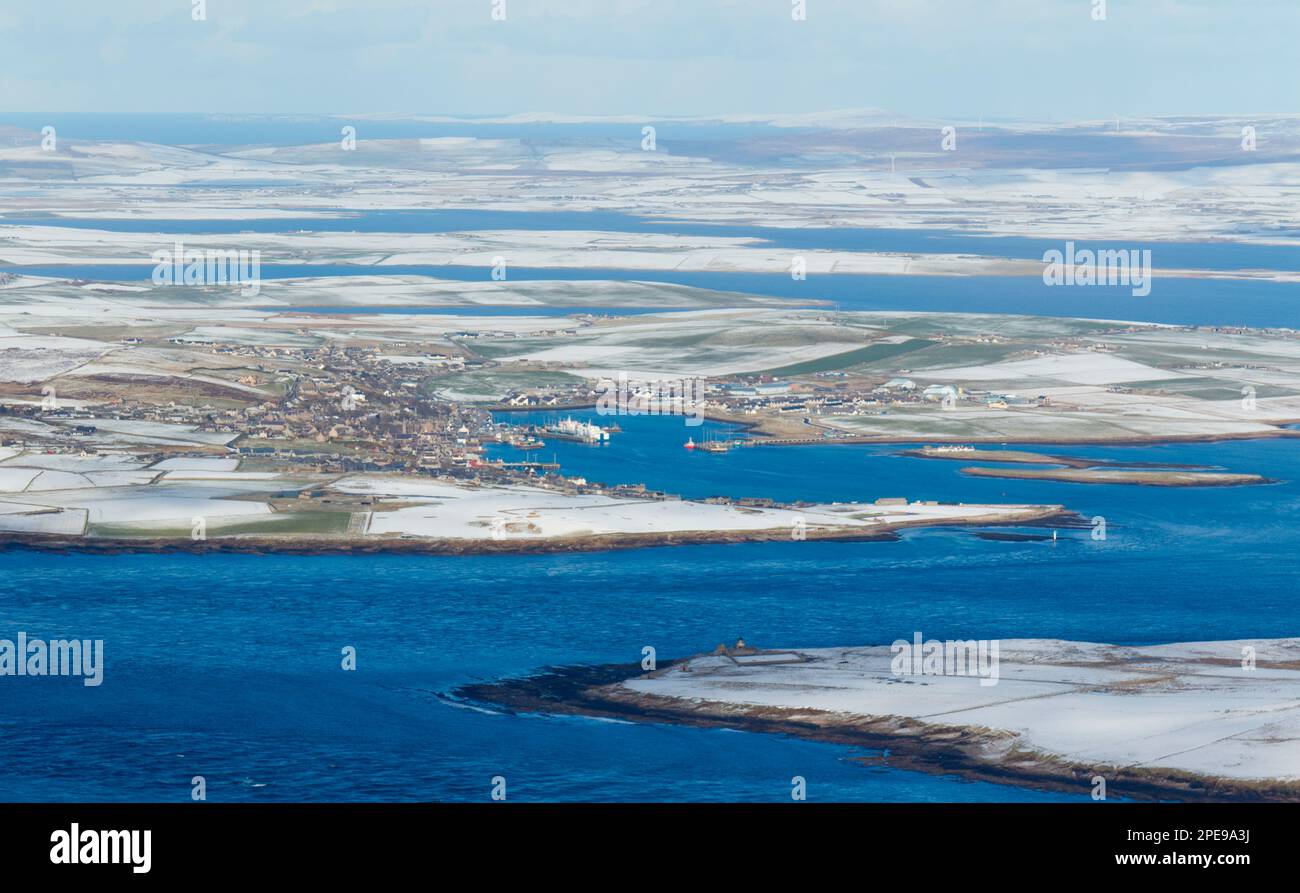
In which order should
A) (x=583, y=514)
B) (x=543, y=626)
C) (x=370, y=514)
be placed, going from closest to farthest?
1. (x=543, y=626)
2. (x=370, y=514)
3. (x=583, y=514)

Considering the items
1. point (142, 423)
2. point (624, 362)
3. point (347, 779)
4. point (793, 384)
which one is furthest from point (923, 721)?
point (624, 362)

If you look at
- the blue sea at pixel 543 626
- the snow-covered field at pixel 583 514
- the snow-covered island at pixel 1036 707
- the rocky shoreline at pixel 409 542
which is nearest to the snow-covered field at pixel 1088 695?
the snow-covered island at pixel 1036 707

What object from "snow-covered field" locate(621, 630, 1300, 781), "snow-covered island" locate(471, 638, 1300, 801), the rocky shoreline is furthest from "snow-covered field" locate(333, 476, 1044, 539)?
"snow-covered island" locate(471, 638, 1300, 801)

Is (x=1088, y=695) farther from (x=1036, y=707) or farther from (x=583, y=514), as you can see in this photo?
(x=583, y=514)

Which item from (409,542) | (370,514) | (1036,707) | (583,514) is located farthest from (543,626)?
(370,514)

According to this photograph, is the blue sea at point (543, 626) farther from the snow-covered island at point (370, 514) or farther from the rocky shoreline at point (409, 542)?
the snow-covered island at point (370, 514)

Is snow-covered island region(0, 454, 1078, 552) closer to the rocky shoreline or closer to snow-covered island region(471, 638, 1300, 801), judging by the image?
the rocky shoreline

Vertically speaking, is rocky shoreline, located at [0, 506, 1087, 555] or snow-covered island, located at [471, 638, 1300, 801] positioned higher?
rocky shoreline, located at [0, 506, 1087, 555]
